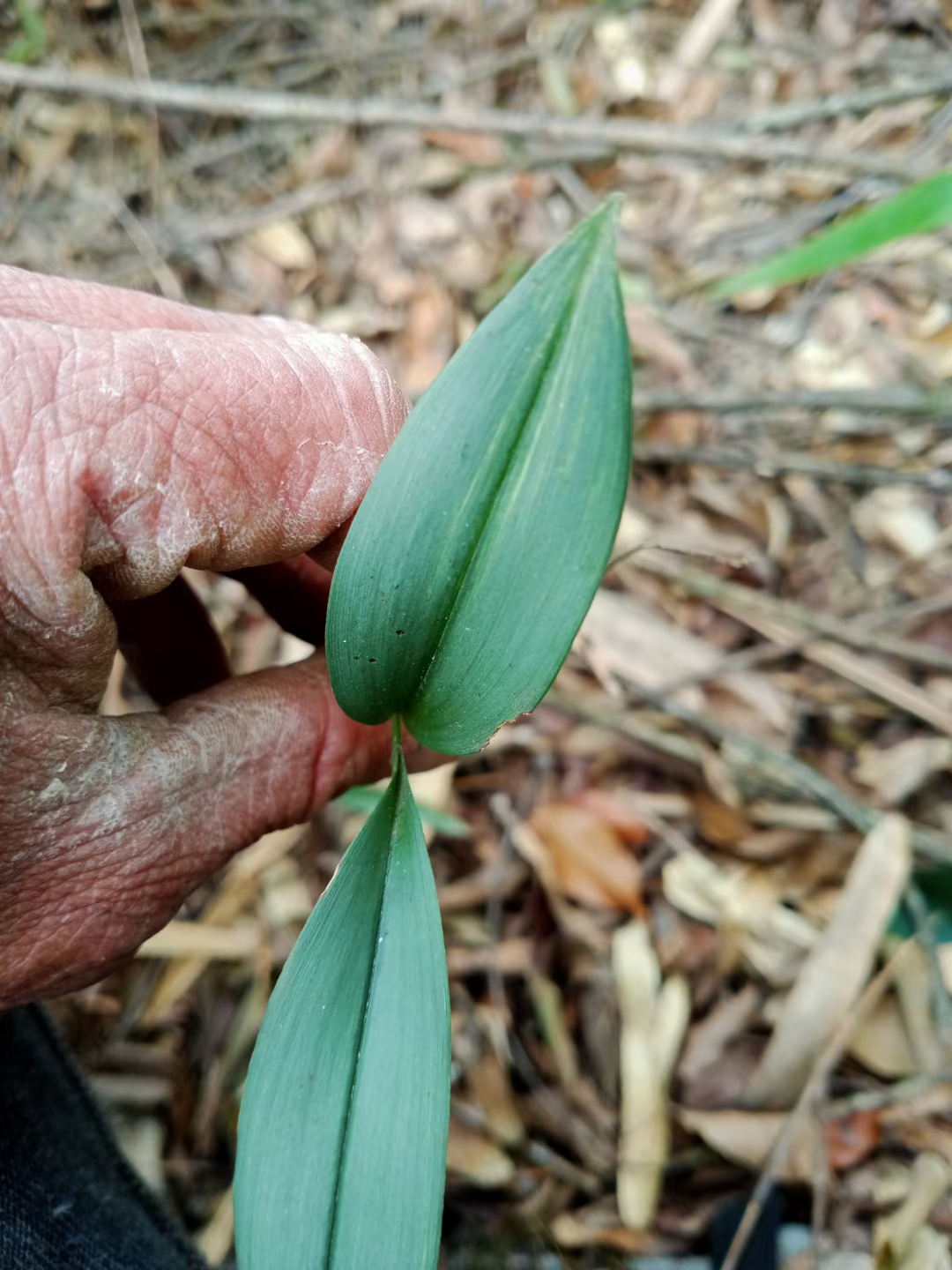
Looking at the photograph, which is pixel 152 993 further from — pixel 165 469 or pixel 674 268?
pixel 674 268

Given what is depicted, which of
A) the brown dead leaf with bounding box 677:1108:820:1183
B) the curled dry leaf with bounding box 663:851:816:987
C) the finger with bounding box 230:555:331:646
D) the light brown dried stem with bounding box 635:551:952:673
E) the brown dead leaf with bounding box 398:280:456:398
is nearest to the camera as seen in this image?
the finger with bounding box 230:555:331:646

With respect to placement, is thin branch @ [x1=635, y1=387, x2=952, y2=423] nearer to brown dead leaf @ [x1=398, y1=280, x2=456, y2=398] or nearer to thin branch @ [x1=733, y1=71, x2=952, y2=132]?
brown dead leaf @ [x1=398, y1=280, x2=456, y2=398]

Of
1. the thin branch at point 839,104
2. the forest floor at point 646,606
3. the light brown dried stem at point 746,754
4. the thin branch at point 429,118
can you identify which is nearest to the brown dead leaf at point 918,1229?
the forest floor at point 646,606

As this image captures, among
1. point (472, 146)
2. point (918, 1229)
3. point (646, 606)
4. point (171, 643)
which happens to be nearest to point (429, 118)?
point (472, 146)

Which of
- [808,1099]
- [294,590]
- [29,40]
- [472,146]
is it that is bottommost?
Result: [808,1099]

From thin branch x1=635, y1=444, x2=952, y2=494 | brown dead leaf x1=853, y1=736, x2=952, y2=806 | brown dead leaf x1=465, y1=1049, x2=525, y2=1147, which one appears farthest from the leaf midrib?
thin branch x1=635, y1=444, x2=952, y2=494

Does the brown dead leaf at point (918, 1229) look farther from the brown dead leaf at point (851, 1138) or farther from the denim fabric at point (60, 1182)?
the denim fabric at point (60, 1182)

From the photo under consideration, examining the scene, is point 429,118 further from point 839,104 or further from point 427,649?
point 427,649
